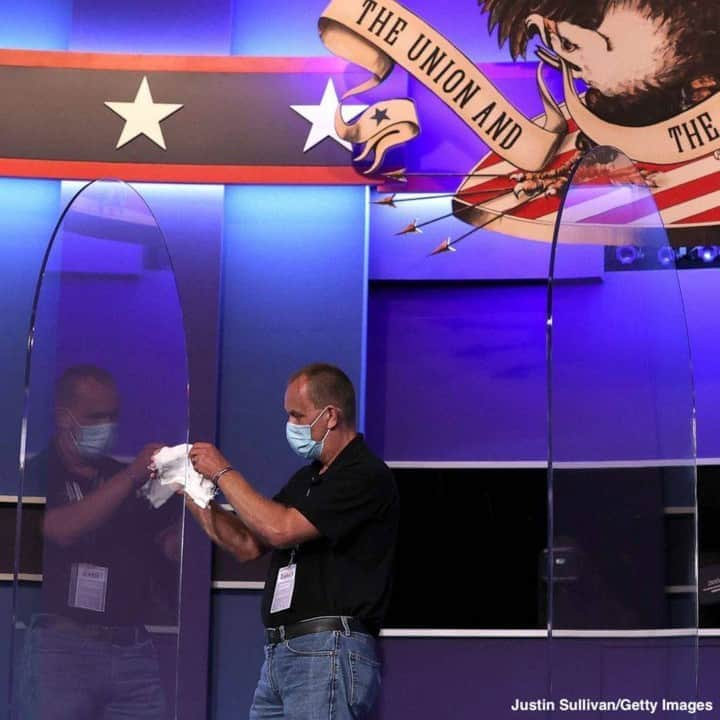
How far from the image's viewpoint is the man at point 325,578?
9.46 ft

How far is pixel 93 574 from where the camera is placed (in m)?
2.73

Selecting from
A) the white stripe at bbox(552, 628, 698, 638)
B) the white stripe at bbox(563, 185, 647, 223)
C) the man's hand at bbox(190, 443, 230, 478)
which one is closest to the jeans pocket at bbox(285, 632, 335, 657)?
the man's hand at bbox(190, 443, 230, 478)

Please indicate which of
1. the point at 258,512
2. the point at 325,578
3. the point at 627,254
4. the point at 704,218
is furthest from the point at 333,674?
the point at 704,218

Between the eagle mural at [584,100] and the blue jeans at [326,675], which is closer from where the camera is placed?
the blue jeans at [326,675]

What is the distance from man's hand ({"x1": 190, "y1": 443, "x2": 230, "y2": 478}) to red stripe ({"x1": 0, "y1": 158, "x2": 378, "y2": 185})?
145 centimetres

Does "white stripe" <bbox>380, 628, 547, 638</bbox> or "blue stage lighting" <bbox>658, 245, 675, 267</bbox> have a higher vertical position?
"blue stage lighting" <bbox>658, 245, 675, 267</bbox>

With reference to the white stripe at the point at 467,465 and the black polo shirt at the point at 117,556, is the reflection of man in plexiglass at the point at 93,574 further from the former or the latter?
the white stripe at the point at 467,465

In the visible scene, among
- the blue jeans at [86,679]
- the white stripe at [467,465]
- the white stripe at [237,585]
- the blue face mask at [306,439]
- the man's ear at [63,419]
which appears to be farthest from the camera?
the white stripe at [467,465]

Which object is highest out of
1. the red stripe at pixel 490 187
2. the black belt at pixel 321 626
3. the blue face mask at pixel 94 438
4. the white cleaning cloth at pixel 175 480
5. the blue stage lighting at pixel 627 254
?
the red stripe at pixel 490 187

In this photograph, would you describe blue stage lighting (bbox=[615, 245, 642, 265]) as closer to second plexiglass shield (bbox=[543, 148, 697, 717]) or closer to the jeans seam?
second plexiglass shield (bbox=[543, 148, 697, 717])

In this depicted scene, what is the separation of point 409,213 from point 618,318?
1.58 metres

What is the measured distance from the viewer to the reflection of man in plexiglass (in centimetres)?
258

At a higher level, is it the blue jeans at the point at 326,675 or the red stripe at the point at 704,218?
the red stripe at the point at 704,218

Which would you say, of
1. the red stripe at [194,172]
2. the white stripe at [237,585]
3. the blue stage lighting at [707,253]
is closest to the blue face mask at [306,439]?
the white stripe at [237,585]
